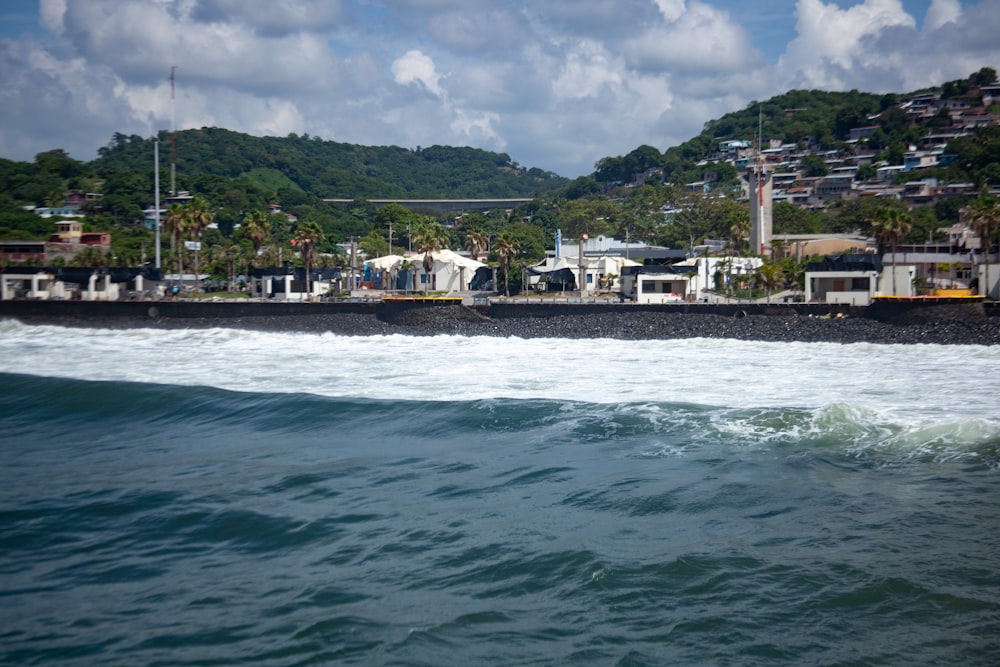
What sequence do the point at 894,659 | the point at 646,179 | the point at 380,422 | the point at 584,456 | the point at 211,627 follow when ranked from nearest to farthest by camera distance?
1. the point at 894,659
2. the point at 211,627
3. the point at 584,456
4. the point at 380,422
5. the point at 646,179

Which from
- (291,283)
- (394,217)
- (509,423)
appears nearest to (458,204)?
(394,217)

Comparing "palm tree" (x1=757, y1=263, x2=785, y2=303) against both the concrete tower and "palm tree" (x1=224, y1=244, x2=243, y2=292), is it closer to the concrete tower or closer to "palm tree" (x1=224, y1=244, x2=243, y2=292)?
the concrete tower

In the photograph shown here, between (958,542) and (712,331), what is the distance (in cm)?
2563

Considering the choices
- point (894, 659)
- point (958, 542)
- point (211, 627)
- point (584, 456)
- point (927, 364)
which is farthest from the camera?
point (927, 364)

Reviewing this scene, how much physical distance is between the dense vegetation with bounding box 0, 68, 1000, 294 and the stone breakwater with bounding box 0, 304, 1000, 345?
10.8 metres

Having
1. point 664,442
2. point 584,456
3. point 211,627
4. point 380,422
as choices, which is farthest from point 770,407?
point 211,627

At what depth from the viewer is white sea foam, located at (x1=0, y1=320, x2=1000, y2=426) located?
1983cm

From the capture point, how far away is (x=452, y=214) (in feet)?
536

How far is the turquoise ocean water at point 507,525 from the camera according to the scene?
25.8 ft

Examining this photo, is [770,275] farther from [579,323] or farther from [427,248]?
[427,248]

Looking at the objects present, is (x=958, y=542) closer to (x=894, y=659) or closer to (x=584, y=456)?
(x=894, y=659)

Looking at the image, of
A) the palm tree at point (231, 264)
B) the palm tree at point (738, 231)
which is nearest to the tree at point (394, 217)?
the palm tree at point (231, 264)

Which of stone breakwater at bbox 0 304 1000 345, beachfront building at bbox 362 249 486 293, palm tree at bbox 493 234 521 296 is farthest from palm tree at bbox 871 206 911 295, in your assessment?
beachfront building at bbox 362 249 486 293

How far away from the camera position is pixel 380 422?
1806 cm
